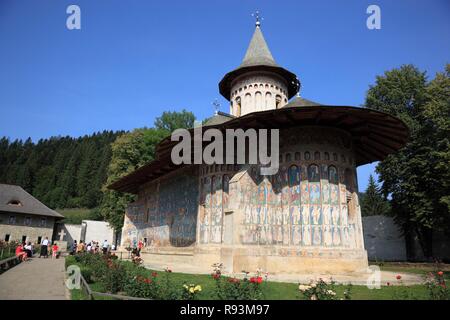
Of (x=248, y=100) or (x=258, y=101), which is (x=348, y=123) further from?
(x=248, y=100)

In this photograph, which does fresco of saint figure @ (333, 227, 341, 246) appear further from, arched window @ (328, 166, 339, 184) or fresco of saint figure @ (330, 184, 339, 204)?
arched window @ (328, 166, 339, 184)

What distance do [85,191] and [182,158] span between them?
→ 6175 centimetres

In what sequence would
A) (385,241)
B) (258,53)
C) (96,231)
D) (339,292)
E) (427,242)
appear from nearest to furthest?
(339,292) → (258,53) → (427,242) → (385,241) → (96,231)

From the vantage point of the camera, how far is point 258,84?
19.7m

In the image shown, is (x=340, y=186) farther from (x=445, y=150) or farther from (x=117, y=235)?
(x=117, y=235)

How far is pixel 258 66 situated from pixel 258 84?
3.54ft

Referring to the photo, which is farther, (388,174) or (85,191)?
(85,191)

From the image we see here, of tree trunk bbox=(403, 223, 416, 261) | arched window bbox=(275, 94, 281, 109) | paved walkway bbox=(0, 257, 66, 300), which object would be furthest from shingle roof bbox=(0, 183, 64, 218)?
tree trunk bbox=(403, 223, 416, 261)

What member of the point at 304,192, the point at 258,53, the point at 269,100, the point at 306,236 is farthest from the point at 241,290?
the point at 258,53

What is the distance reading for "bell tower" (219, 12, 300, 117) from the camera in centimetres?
1950

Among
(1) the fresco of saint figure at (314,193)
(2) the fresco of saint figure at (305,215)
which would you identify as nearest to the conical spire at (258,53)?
(1) the fresco of saint figure at (314,193)

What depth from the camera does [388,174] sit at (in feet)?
74.8

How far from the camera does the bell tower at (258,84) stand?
19500 millimetres
